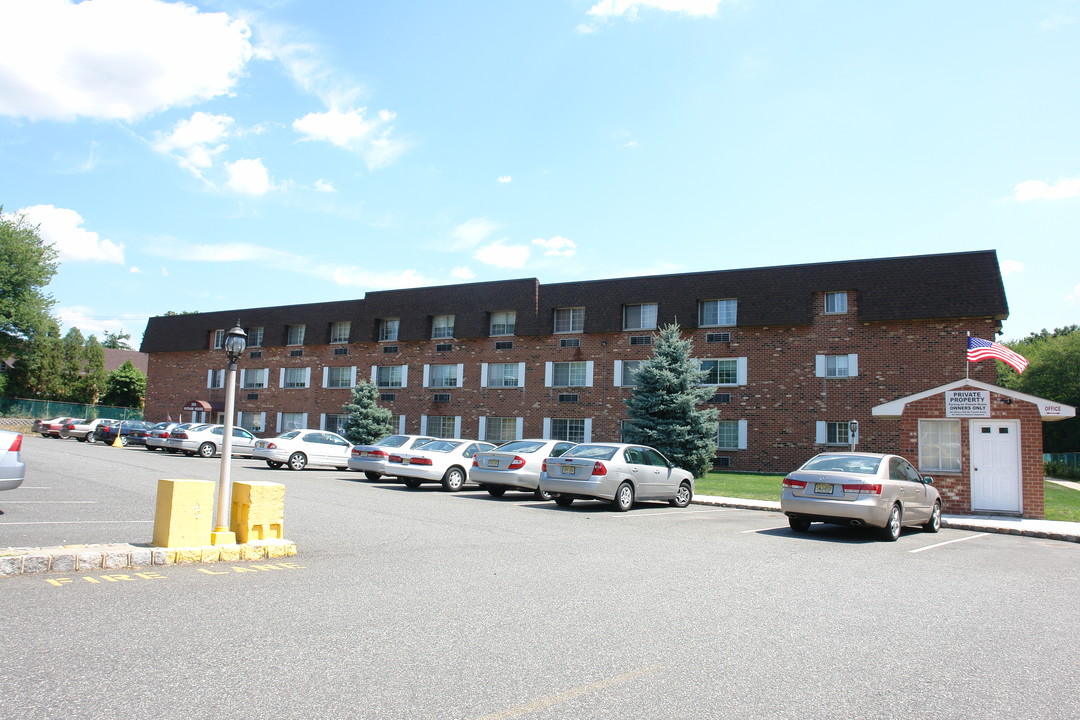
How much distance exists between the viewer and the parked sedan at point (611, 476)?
1576 cm

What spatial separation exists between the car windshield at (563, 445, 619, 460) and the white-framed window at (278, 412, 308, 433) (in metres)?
32.4

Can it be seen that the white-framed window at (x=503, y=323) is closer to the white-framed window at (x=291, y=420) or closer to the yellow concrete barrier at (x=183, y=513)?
the white-framed window at (x=291, y=420)

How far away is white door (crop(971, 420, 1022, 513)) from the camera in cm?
1725

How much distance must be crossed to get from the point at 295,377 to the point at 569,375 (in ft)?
62.1

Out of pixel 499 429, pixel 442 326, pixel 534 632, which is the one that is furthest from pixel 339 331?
pixel 534 632

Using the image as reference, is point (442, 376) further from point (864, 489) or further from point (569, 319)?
point (864, 489)

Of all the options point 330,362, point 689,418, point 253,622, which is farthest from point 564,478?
point 330,362

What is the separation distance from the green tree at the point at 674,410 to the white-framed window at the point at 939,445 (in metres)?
11.0

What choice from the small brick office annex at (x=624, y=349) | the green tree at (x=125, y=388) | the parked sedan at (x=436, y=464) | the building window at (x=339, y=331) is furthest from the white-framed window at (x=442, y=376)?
the green tree at (x=125, y=388)

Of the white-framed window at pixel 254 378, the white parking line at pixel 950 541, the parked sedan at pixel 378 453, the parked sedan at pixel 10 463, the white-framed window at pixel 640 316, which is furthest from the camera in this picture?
the white-framed window at pixel 254 378

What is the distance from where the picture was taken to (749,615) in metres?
6.50

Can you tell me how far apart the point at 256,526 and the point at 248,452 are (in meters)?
22.3

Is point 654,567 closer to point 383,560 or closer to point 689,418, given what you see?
point 383,560

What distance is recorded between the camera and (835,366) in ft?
104
